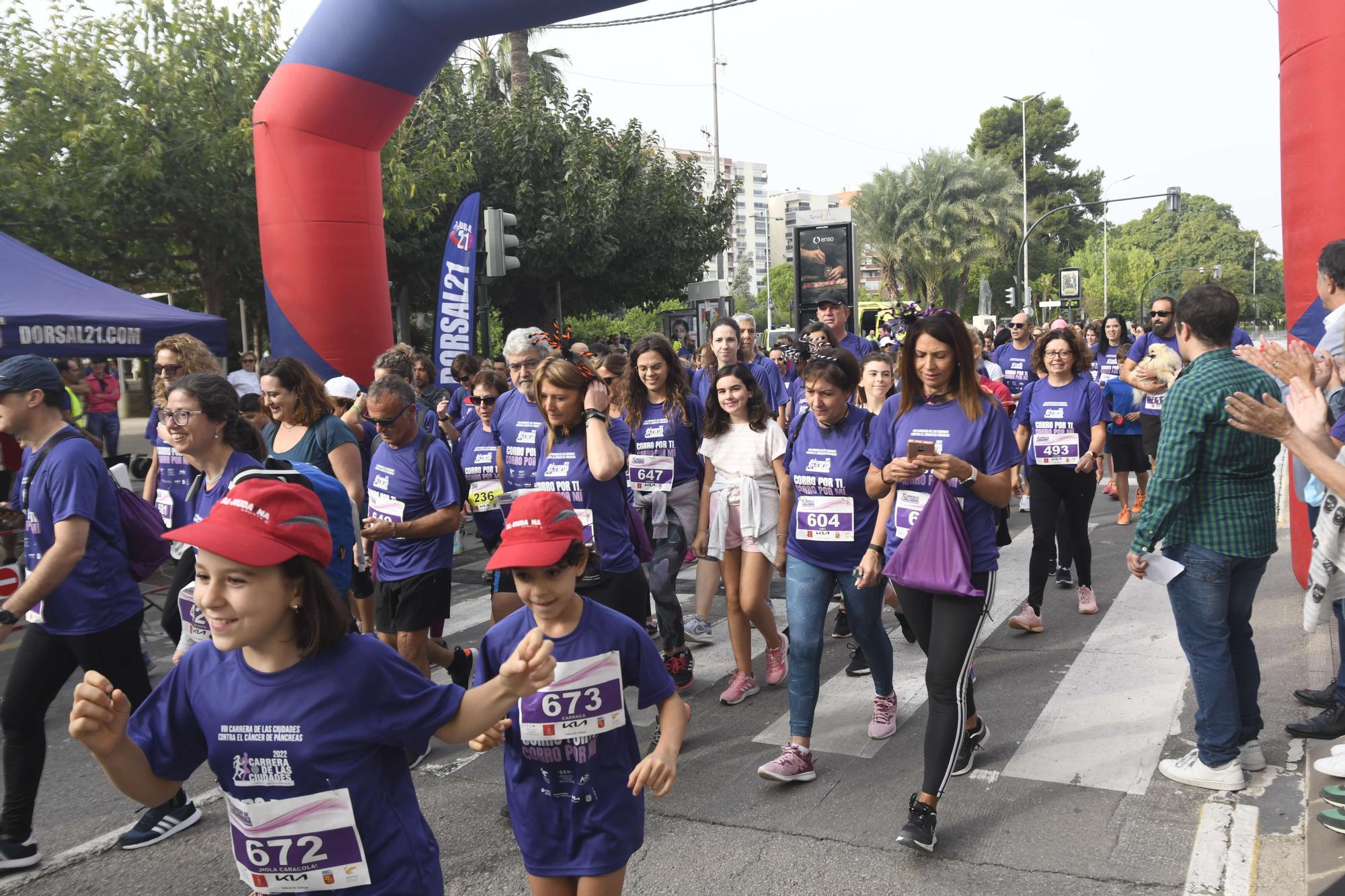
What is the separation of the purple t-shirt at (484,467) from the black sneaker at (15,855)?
113 inches

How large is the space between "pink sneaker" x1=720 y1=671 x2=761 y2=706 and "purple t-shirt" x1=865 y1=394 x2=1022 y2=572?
5.97 feet

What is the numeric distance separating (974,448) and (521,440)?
2.33 meters

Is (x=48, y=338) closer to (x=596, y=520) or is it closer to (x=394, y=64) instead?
(x=394, y=64)

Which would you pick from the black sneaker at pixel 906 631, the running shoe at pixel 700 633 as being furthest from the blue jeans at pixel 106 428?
the black sneaker at pixel 906 631

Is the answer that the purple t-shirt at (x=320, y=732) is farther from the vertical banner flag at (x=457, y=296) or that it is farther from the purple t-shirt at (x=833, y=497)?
the vertical banner flag at (x=457, y=296)

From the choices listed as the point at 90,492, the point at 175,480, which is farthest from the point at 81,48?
the point at 90,492

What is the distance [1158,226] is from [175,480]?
12679 centimetres

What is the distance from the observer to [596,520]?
453 cm

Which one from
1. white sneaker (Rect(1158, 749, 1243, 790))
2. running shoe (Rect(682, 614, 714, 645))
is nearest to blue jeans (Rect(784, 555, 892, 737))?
white sneaker (Rect(1158, 749, 1243, 790))

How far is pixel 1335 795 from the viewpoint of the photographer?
3.63 meters

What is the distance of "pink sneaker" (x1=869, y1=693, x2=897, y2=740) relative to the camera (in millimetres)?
4875

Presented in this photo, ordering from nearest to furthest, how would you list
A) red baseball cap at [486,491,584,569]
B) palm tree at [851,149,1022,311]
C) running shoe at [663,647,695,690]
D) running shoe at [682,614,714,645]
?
1. red baseball cap at [486,491,584,569]
2. running shoe at [663,647,695,690]
3. running shoe at [682,614,714,645]
4. palm tree at [851,149,1022,311]

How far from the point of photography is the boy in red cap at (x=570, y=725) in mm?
2580

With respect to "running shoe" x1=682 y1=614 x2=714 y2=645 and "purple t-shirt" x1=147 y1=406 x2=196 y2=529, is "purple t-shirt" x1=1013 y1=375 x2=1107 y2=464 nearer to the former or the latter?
"running shoe" x1=682 y1=614 x2=714 y2=645
